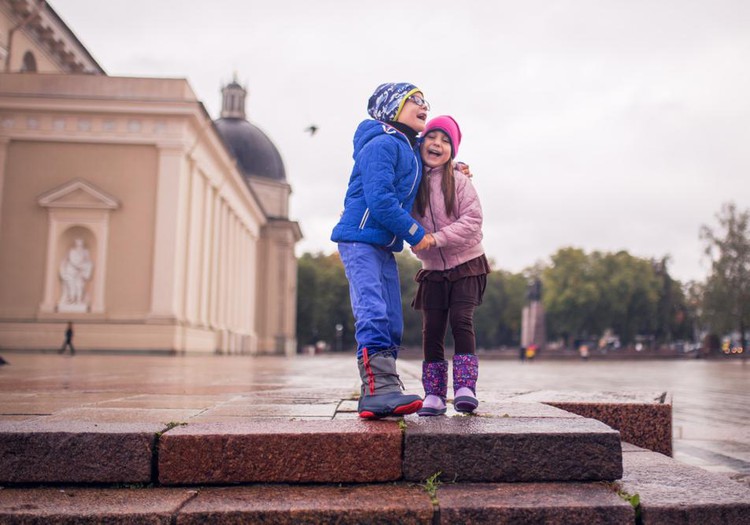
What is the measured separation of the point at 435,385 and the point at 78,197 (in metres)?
24.5

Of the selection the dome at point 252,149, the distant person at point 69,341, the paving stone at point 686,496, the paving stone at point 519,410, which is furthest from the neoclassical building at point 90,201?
the dome at point 252,149

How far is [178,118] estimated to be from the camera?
2614 centimetres

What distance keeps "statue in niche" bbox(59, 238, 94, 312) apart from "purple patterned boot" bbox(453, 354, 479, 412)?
23642 millimetres

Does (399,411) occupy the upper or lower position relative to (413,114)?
lower

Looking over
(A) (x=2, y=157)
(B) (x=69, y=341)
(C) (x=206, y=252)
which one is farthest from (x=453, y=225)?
(C) (x=206, y=252)

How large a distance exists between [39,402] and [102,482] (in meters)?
1.83

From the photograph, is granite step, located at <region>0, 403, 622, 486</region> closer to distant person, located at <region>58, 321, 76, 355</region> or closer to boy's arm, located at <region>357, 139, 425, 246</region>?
boy's arm, located at <region>357, 139, 425, 246</region>

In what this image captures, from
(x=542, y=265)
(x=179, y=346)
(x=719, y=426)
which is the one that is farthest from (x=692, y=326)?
(x=719, y=426)

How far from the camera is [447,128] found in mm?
4039

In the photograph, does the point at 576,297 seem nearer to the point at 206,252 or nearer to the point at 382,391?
the point at 206,252

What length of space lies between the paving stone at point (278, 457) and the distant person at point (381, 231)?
1.71 ft

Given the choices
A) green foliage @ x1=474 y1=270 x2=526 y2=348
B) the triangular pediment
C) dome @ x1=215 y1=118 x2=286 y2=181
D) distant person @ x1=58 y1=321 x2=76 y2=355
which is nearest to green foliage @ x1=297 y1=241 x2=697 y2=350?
Answer: green foliage @ x1=474 y1=270 x2=526 y2=348

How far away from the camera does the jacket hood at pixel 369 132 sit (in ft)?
12.5

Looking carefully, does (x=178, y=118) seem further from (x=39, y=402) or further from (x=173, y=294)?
(x=39, y=402)
